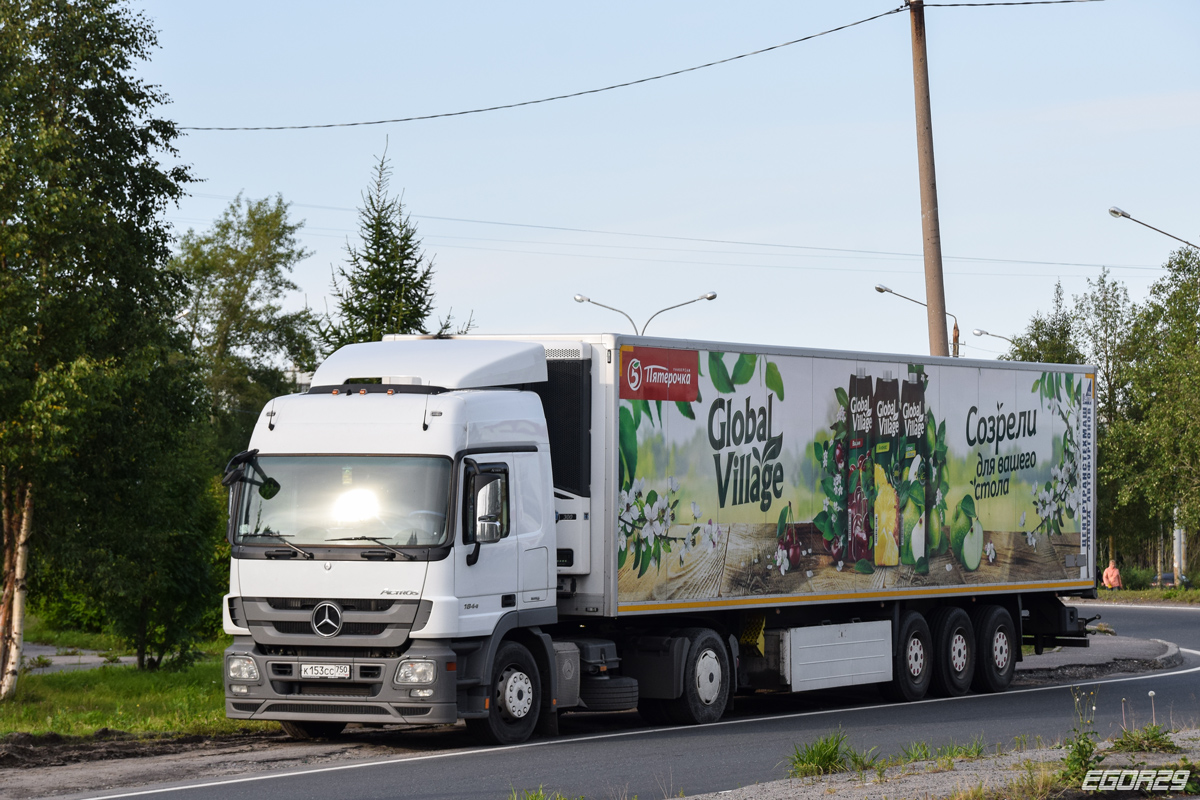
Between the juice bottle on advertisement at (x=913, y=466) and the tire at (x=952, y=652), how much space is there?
1.23 meters

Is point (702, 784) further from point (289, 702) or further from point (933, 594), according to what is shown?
point (933, 594)

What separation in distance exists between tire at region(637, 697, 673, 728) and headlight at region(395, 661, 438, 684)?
3235 millimetres

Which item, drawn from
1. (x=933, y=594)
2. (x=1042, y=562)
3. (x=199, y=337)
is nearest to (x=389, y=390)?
(x=933, y=594)

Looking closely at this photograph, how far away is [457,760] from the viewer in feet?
38.3

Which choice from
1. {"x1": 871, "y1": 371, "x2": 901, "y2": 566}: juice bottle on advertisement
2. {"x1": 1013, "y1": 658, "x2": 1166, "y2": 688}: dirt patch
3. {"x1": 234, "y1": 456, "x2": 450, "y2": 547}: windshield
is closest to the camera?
{"x1": 234, "y1": 456, "x2": 450, "y2": 547}: windshield

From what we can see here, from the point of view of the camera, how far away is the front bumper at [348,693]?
38.8 feet

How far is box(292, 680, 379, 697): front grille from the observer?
1202 cm

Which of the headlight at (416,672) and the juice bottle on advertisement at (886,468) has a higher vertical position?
the juice bottle on advertisement at (886,468)

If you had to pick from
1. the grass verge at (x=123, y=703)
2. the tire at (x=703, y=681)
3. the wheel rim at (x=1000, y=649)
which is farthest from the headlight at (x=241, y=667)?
the wheel rim at (x=1000, y=649)

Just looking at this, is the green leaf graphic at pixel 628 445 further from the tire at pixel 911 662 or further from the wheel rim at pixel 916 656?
the wheel rim at pixel 916 656

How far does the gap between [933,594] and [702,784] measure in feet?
25.4

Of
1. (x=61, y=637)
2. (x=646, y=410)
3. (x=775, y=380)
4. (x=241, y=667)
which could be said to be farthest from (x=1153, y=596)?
(x=241, y=667)

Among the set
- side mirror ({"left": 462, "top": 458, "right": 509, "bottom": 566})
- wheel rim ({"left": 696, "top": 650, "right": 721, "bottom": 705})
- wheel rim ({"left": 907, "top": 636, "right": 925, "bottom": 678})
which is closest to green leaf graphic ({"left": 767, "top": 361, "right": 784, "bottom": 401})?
wheel rim ({"left": 696, "top": 650, "right": 721, "bottom": 705})

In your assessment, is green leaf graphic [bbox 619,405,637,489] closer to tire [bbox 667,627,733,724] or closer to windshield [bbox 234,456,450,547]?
tire [bbox 667,627,733,724]
